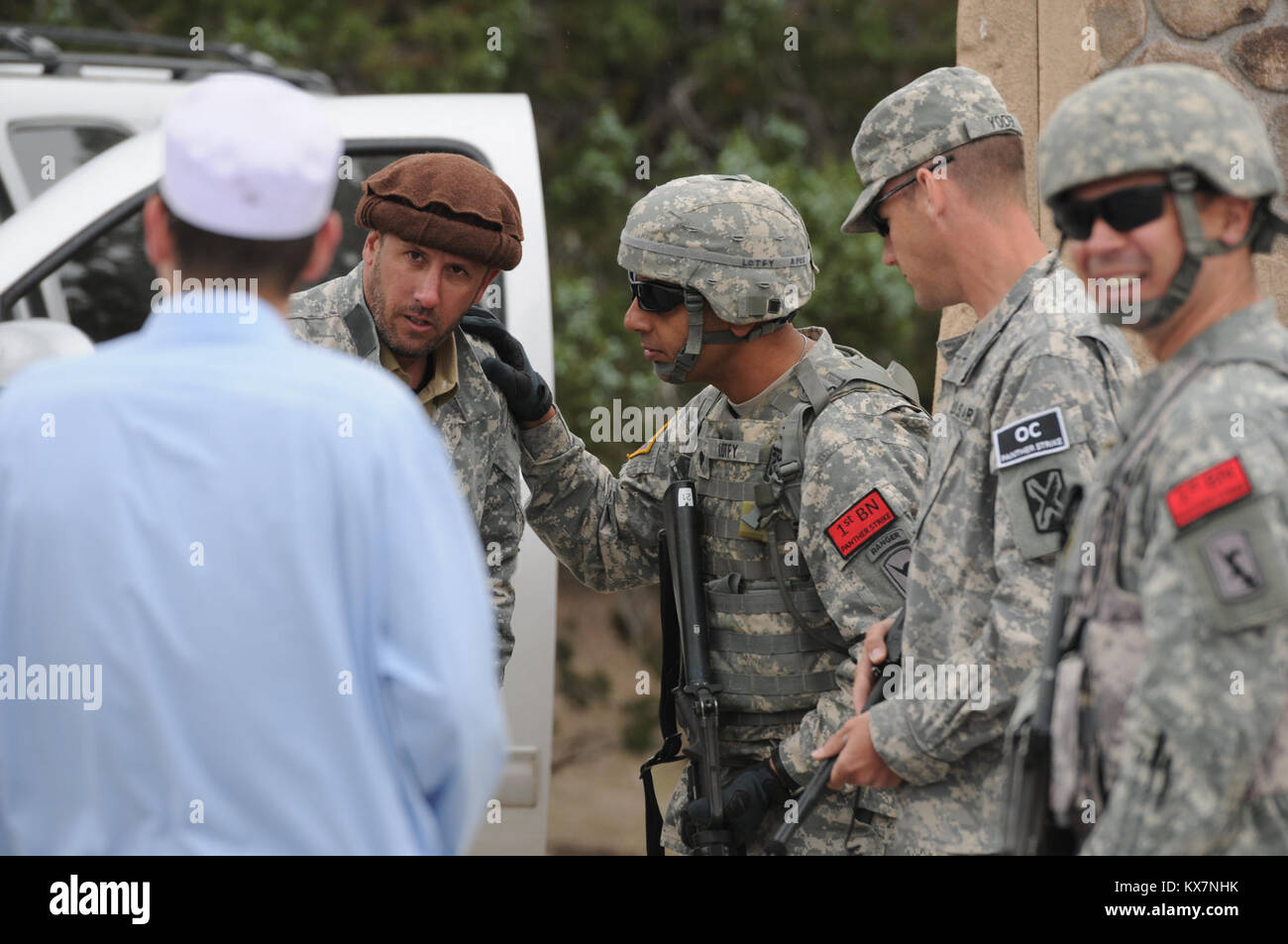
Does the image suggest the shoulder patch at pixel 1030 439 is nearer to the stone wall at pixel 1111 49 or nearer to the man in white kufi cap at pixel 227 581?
the man in white kufi cap at pixel 227 581

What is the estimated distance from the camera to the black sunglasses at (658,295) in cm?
321

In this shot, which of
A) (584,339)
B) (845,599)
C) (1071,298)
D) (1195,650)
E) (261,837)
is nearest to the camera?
(261,837)

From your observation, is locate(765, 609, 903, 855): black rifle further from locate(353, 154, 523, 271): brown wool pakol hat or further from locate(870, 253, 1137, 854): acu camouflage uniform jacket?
locate(353, 154, 523, 271): brown wool pakol hat

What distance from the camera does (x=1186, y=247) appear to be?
1.85 metres

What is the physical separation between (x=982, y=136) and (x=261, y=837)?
182cm

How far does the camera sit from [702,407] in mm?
3420

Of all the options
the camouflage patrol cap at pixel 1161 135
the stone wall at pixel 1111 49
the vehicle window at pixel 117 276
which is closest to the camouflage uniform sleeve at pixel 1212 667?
the camouflage patrol cap at pixel 1161 135

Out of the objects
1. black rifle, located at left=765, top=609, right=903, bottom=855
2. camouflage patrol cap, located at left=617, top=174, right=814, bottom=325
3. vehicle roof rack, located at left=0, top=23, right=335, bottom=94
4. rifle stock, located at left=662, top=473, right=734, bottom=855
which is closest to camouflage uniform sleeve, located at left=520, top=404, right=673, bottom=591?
rifle stock, located at left=662, top=473, right=734, bottom=855

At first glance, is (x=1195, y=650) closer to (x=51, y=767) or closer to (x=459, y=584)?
(x=459, y=584)

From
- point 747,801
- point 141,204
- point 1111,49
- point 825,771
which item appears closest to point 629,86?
point 141,204

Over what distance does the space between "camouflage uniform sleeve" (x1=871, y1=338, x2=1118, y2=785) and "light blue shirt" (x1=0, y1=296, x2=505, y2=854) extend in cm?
106

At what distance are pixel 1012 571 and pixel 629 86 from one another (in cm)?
734

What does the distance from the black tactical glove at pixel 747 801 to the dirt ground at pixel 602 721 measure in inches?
157

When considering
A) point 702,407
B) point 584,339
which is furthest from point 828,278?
point 702,407
